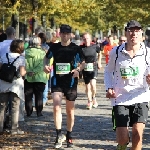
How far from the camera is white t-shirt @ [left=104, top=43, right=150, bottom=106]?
20.2ft

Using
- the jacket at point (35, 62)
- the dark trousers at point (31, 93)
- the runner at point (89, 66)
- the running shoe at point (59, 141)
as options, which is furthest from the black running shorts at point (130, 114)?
the runner at point (89, 66)

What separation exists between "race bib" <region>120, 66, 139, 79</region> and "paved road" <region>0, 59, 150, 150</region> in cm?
244

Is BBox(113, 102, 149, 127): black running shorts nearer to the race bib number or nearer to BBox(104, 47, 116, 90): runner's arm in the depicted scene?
BBox(104, 47, 116, 90): runner's arm

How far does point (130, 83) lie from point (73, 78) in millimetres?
2403

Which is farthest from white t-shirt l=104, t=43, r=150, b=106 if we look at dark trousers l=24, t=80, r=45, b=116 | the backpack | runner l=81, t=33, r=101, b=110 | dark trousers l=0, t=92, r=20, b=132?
runner l=81, t=33, r=101, b=110

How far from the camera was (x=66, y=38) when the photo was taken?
8.41 metres

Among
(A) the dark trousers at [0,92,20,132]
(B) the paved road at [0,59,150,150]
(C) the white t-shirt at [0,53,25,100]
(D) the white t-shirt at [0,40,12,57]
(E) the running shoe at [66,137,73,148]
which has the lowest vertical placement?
(B) the paved road at [0,59,150,150]

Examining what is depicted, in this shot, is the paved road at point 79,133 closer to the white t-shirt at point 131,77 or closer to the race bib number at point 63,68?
the race bib number at point 63,68

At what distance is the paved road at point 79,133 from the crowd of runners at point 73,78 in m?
0.31

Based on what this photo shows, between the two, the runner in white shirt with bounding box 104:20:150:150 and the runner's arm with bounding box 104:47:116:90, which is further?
the runner's arm with bounding box 104:47:116:90

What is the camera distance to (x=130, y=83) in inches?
244

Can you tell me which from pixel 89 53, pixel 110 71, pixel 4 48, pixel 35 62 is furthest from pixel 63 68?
pixel 89 53

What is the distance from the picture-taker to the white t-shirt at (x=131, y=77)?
6156mm

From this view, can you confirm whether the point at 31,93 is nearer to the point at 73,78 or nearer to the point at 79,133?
the point at 79,133
